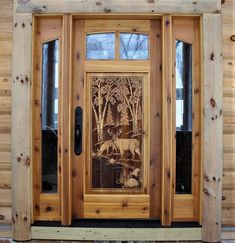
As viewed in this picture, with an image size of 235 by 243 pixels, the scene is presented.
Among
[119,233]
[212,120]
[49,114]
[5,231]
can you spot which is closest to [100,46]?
[49,114]

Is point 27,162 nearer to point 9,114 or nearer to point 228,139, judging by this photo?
point 9,114

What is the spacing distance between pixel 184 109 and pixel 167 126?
0.25 metres

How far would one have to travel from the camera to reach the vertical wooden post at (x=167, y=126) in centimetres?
317

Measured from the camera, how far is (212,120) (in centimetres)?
312

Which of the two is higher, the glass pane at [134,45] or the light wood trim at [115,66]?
the glass pane at [134,45]

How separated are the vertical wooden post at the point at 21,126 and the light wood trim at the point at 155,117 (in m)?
1.15

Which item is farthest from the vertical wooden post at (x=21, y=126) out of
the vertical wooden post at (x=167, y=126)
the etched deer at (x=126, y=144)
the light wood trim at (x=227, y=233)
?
the light wood trim at (x=227, y=233)

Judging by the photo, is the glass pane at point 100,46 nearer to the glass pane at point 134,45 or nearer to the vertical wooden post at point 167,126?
the glass pane at point 134,45

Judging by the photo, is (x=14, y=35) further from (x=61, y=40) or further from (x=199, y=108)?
(x=199, y=108)

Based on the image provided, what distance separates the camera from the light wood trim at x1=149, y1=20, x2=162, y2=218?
3275mm

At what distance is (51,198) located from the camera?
324cm

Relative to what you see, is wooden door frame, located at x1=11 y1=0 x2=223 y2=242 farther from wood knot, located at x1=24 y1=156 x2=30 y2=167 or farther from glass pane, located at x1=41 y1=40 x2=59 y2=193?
glass pane, located at x1=41 y1=40 x2=59 y2=193

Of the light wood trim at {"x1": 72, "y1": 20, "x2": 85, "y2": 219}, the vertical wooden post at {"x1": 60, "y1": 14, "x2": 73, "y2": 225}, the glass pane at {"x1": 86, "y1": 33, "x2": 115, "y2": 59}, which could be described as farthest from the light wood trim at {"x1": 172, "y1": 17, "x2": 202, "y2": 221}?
the vertical wooden post at {"x1": 60, "y1": 14, "x2": 73, "y2": 225}

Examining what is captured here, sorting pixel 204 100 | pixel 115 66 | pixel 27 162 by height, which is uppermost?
pixel 115 66
